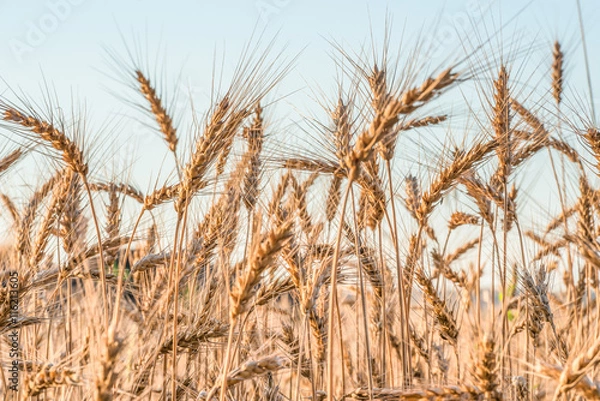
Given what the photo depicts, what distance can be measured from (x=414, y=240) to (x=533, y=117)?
1060 millimetres

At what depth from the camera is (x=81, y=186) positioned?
10.6ft

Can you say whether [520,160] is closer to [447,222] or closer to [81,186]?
[447,222]

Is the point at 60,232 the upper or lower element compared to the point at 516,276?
upper

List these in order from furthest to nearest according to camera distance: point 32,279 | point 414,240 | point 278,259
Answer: point 414,240 < point 32,279 < point 278,259

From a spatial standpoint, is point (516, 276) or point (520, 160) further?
point (520, 160)

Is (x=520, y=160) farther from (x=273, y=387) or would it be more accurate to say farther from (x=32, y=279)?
(x=32, y=279)

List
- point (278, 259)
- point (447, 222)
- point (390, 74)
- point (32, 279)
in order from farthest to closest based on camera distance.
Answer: point (447, 222)
point (32, 279)
point (278, 259)
point (390, 74)

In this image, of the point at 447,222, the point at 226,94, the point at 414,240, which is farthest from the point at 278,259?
the point at 447,222

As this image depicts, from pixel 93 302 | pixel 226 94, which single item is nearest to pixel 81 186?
pixel 226 94

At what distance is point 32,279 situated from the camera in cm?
262

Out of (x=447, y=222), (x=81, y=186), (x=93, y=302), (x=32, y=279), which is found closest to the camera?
(x=93, y=302)

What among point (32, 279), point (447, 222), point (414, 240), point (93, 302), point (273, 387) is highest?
point (447, 222)

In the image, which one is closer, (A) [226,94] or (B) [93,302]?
(B) [93,302]

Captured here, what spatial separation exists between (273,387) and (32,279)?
3.42 ft
